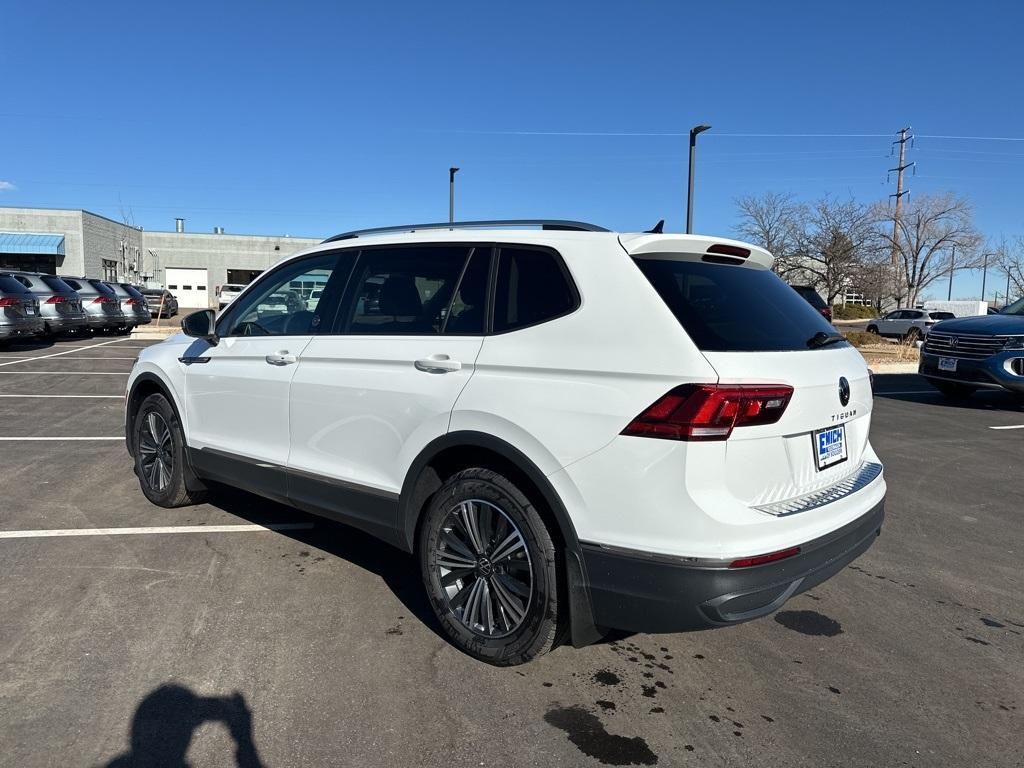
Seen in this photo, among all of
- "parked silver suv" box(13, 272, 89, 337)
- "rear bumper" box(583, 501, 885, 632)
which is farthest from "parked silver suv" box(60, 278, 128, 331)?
"rear bumper" box(583, 501, 885, 632)

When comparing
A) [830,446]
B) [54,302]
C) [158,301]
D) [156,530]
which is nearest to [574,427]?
[830,446]

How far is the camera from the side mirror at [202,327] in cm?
471

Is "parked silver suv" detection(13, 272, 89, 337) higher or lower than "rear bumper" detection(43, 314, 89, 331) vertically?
higher

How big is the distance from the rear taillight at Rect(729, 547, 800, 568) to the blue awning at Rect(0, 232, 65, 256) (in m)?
51.3

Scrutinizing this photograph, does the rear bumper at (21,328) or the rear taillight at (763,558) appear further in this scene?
the rear bumper at (21,328)

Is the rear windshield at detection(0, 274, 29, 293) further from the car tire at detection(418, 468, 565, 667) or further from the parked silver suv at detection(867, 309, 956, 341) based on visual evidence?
the parked silver suv at detection(867, 309, 956, 341)

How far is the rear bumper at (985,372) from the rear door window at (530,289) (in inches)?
382

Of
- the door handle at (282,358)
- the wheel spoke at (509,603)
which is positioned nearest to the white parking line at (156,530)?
the door handle at (282,358)

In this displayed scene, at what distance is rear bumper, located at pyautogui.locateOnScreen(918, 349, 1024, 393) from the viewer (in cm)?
1014

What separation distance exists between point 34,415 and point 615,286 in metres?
8.73

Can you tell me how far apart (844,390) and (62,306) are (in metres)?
20.2

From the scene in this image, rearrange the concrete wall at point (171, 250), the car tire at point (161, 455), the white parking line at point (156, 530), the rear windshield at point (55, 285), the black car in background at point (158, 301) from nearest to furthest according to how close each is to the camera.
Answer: the white parking line at point (156, 530), the car tire at point (161, 455), the rear windshield at point (55, 285), the black car in background at point (158, 301), the concrete wall at point (171, 250)

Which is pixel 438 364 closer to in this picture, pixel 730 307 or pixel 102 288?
pixel 730 307

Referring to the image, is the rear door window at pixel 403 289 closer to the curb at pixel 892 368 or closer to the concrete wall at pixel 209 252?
the curb at pixel 892 368
